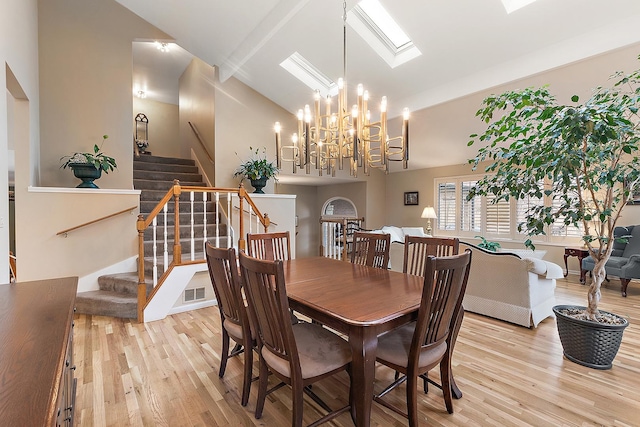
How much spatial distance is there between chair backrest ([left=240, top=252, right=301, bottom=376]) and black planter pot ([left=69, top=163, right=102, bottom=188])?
3.62 metres

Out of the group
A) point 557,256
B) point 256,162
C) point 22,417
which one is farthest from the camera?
point 557,256

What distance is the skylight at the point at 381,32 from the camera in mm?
3566

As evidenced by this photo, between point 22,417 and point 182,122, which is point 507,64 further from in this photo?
point 182,122

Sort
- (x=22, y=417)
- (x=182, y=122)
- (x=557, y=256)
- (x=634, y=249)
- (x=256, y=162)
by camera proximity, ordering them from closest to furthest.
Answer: (x=22, y=417) → (x=634, y=249) → (x=256, y=162) → (x=557, y=256) → (x=182, y=122)

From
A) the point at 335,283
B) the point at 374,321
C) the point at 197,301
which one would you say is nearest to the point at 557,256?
the point at 335,283

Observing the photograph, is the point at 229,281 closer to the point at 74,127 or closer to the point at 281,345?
the point at 281,345

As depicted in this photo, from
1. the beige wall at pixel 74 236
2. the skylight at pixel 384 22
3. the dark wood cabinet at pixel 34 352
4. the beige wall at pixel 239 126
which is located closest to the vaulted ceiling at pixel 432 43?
the skylight at pixel 384 22

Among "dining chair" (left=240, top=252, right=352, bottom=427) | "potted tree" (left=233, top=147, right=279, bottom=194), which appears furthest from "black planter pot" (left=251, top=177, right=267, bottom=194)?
"dining chair" (left=240, top=252, right=352, bottom=427)

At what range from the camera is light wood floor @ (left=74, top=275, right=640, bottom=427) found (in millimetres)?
1841

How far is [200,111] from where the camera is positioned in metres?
5.96

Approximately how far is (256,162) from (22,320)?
427cm

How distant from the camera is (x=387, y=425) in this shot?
1.78 metres

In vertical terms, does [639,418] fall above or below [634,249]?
below

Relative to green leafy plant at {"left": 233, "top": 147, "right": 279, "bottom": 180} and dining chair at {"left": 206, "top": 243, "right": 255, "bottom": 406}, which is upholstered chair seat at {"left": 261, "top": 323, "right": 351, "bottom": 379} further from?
green leafy plant at {"left": 233, "top": 147, "right": 279, "bottom": 180}
